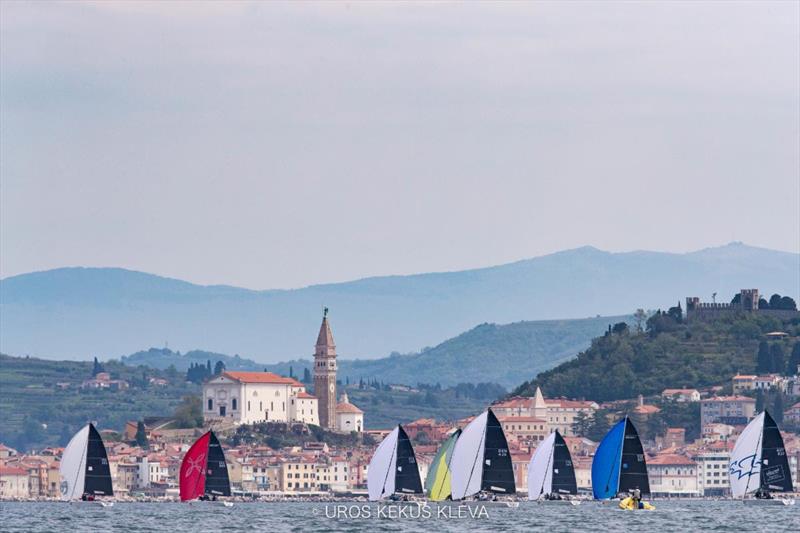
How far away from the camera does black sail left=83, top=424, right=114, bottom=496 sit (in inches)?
4360

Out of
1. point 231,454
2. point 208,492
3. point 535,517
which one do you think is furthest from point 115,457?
point 535,517

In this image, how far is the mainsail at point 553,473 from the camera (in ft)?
376

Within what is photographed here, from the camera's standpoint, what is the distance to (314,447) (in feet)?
642

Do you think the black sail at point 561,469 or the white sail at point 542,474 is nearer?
the black sail at point 561,469

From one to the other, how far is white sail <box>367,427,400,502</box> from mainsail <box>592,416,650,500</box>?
36.9 feet

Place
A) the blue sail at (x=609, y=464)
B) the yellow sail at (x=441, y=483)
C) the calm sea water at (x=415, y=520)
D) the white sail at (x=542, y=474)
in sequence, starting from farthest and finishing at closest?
the white sail at (x=542, y=474) < the yellow sail at (x=441, y=483) < the blue sail at (x=609, y=464) < the calm sea water at (x=415, y=520)

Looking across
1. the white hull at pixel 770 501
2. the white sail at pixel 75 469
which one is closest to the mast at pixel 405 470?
the white sail at pixel 75 469

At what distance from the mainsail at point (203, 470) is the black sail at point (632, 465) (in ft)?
78.9

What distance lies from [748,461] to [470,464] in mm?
13127

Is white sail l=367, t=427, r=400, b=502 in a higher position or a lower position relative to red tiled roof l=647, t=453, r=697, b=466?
lower

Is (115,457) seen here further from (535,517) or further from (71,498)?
(535,517)

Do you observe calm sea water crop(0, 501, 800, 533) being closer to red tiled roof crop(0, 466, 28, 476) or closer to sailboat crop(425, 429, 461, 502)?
sailboat crop(425, 429, 461, 502)

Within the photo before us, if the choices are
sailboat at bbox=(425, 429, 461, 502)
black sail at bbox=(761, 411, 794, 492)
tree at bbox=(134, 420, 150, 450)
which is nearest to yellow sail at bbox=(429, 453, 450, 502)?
sailboat at bbox=(425, 429, 461, 502)

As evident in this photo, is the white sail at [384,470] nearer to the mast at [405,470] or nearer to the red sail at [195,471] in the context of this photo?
the mast at [405,470]
